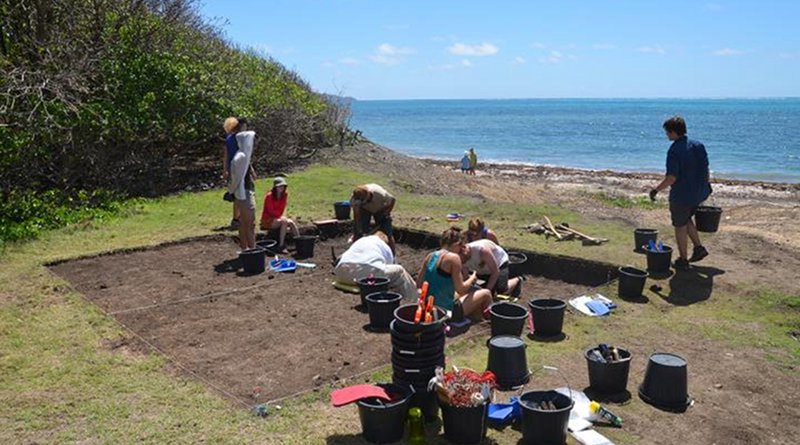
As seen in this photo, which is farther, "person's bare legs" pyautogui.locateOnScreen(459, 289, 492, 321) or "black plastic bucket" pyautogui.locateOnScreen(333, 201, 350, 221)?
"black plastic bucket" pyautogui.locateOnScreen(333, 201, 350, 221)

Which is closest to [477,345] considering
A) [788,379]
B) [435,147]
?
[788,379]

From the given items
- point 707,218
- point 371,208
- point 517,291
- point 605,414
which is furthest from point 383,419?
point 707,218

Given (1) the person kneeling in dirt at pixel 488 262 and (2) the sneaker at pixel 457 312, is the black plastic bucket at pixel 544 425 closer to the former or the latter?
(2) the sneaker at pixel 457 312

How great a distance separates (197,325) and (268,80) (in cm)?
1323

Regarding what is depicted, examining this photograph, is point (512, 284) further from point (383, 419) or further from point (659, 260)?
point (383, 419)

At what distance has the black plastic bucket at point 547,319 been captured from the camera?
6402 mm

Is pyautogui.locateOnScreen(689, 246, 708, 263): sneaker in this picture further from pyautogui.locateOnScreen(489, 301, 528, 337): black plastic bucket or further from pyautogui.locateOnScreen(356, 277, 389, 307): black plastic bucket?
pyautogui.locateOnScreen(356, 277, 389, 307): black plastic bucket

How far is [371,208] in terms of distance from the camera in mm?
9195

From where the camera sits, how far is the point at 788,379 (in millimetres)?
5562

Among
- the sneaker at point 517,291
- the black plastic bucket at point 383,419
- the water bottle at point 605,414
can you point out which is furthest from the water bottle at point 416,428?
the sneaker at point 517,291

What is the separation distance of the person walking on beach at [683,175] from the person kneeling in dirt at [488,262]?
7.06ft

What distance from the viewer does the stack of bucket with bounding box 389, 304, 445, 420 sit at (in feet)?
15.4

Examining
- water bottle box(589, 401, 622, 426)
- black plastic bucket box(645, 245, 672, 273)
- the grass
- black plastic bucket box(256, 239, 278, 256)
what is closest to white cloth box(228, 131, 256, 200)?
black plastic bucket box(256, 239, 278, 256)

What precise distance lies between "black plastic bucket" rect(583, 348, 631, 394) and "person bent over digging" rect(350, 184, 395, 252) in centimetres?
423
